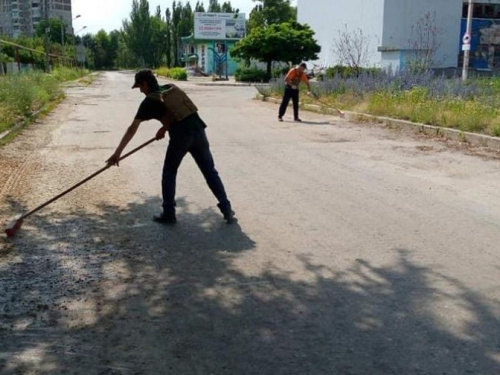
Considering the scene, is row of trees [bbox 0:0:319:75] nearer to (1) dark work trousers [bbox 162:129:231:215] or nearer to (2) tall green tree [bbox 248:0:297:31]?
(2) tall green tree [bbox 248:0:297:31]

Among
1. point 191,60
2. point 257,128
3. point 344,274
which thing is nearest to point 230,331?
point 344,274

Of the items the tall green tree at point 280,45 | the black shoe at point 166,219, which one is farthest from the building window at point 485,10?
the black shoe at point 166,219

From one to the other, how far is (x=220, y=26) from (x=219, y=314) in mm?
60020

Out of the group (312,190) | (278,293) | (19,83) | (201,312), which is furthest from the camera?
(19,83)

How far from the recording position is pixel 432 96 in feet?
47.4

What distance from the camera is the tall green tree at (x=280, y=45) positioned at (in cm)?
4016

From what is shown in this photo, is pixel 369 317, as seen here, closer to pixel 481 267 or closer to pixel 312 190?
pixel 481 267

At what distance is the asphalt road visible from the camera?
3211 mm

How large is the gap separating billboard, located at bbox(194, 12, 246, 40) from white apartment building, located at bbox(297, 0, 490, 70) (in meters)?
17.9

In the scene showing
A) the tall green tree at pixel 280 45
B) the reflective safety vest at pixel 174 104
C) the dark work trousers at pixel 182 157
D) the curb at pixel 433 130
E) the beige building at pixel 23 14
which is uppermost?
the beige building at pixel 23 14

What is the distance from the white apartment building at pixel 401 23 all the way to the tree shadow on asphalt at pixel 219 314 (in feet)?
114

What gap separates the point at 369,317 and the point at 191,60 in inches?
3137

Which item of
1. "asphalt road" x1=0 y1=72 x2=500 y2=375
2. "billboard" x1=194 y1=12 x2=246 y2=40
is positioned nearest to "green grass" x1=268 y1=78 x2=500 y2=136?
"asphalt road" x1=0 y1=72 x2=500 y2=375

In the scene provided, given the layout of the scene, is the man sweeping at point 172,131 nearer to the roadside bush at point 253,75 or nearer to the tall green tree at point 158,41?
the roadside bush at point 253,75
